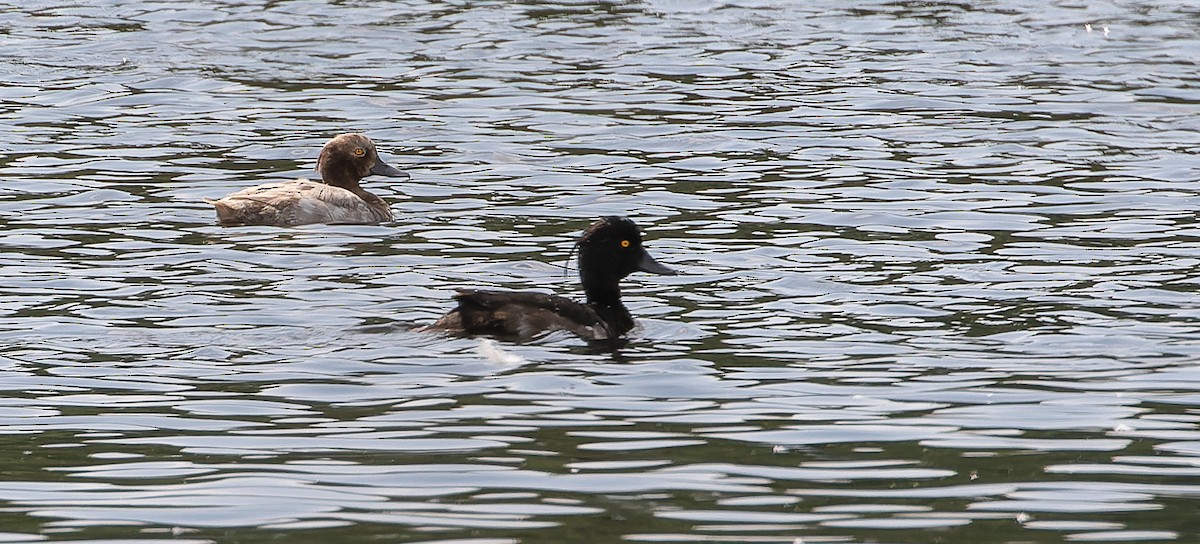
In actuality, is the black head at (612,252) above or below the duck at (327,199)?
above

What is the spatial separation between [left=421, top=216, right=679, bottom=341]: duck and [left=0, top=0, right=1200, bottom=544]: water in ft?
0.52

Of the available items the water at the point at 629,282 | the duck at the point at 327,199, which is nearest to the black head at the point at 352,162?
the duck at the point at 327,199

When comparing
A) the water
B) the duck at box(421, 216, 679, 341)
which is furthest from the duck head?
the water

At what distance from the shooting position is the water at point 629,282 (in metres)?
8.13

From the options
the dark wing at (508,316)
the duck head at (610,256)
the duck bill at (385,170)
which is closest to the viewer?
the dark wing at (508,316)

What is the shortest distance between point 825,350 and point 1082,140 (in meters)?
8.92

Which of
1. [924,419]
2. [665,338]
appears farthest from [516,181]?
[924,419]

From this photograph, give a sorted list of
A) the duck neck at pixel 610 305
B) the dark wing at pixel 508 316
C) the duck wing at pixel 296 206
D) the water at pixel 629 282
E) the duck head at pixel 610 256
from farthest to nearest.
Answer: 1. the duck wing at pixel 296 206
2. the duck head at pixel 610 256
3. the duck neck at pixel 610 305
4. the dark wing at pixel 508 316
5. the water at pixel 629 282

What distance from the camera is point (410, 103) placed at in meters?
22.1

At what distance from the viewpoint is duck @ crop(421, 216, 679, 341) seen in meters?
11.4

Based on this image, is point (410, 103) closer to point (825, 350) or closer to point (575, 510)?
point (825, 350)

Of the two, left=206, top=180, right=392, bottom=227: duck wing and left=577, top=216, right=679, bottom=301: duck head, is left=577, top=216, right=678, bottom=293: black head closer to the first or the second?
left=577, top=216, right=679, bottom=301: duck head

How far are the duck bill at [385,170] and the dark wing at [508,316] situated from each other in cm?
604

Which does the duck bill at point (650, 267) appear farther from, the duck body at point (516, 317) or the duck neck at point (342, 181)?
the duck neck at point (342, 181)
